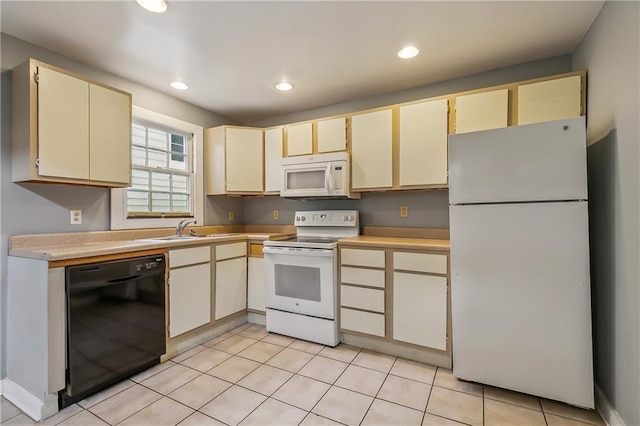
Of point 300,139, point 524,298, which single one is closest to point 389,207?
point 300,139

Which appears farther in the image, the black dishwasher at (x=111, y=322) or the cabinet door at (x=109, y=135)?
the cabinet door at (x=109, y=135)

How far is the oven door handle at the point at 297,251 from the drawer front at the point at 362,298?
34 cm

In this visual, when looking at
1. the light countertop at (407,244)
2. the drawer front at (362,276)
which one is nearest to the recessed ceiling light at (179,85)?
the light countertop at (407,244)

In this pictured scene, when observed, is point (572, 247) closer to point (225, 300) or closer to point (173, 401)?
point (173, 401)

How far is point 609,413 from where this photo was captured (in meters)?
1.61

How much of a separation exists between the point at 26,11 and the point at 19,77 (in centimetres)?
41

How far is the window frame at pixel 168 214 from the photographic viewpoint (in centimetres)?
256

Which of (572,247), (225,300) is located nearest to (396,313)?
(572,247)

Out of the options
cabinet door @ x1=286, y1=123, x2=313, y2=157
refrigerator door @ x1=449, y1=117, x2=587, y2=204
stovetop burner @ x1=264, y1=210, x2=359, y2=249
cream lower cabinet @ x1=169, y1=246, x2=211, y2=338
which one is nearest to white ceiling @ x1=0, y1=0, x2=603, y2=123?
cabinet door @ x1=286, y1=123, x2=313, y2=157

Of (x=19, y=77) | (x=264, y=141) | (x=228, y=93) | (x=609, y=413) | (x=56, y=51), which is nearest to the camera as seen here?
(x=609, y=413)

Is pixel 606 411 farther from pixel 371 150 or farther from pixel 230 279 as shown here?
pixel 230 279

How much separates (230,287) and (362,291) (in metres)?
1.34

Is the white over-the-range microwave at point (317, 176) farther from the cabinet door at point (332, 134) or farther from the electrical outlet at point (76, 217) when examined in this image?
the electrical outlet at point (76, 217)

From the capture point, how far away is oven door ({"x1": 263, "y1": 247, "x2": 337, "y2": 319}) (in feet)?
8.61
